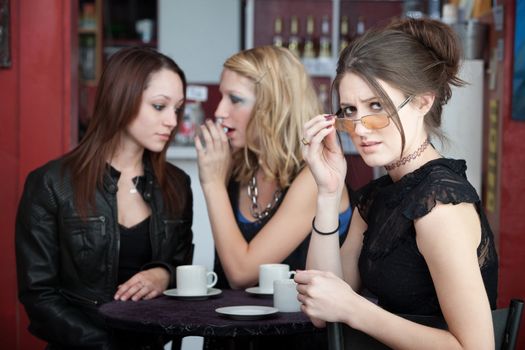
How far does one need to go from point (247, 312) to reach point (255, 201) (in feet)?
2.38

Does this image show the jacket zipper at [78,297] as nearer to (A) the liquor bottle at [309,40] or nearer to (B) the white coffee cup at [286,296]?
(B) the white coffee cup at [286,296]

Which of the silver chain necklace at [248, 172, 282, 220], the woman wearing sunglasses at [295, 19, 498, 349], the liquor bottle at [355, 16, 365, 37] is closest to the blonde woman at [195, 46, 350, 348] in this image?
the silver chain necklace at [248, 172, 282, 220]

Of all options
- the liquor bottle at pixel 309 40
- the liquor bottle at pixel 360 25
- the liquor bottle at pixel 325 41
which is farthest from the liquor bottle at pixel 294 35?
the liquor bottle at pixel 360 25

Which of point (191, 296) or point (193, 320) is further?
point (191, 296)

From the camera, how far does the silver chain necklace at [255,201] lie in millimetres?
2900

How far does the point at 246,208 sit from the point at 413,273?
117 centimetres

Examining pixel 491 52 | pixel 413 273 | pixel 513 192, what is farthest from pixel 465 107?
pixel 413 273

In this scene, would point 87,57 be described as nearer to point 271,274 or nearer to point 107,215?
point 107,215

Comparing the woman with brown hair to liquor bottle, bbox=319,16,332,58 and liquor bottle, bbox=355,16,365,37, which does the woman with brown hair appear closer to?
liquor bottle, bbox=319,16,332,58

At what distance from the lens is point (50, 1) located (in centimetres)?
382

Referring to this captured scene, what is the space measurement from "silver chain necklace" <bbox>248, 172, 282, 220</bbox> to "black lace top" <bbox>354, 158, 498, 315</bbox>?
91 centimetres

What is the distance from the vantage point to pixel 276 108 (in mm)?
A: 2947

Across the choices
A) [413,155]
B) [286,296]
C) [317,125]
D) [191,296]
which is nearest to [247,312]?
[286,296]

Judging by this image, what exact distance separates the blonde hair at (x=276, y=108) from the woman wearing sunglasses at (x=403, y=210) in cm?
72
